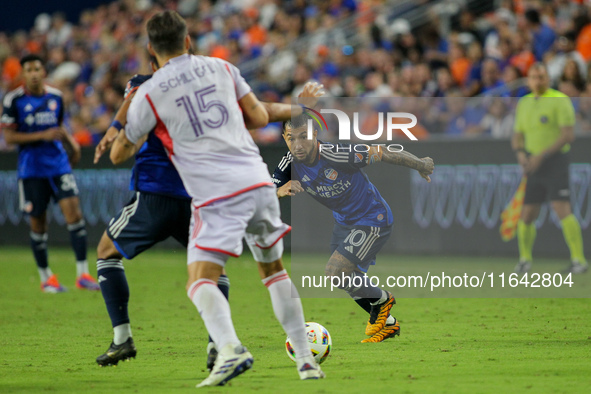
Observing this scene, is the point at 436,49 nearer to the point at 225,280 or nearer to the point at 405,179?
the point at 405,179

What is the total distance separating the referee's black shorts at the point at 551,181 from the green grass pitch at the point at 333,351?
2.74m

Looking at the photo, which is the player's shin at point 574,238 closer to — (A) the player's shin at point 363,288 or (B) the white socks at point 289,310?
(A) the player's shin at point 363,288

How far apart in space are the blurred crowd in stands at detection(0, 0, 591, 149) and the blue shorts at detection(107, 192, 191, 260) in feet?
28.2

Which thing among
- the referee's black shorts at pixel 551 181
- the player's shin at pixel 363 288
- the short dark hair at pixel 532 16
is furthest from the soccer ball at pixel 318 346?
the short dark hair at pixel 532 16

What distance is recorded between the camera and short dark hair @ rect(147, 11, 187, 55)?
4867 mm

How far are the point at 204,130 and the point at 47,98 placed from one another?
21.1 ft

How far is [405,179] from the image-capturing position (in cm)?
1391

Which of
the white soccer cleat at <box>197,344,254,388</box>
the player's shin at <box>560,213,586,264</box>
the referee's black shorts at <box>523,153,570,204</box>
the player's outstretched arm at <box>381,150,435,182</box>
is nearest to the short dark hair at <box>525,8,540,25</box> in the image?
the referee's black shorts at <box>523,153,570,204</box>

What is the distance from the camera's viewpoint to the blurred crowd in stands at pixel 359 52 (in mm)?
13812

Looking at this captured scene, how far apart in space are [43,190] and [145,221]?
561 cm

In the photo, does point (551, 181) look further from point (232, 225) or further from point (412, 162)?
point (232, 225)

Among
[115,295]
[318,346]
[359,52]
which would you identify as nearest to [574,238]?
[318,346]

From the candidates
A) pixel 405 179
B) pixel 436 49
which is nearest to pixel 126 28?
pixel 436 49

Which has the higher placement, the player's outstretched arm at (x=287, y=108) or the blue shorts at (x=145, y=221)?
the player's outstretched arm at (x=287, y=108)
